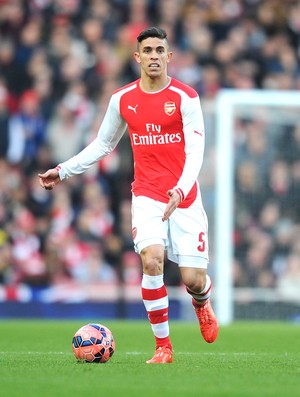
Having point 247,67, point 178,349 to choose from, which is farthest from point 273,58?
point 178,349

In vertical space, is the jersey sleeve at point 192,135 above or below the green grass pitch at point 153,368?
above

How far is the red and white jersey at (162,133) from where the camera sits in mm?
8438

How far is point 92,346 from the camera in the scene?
26.8 ft

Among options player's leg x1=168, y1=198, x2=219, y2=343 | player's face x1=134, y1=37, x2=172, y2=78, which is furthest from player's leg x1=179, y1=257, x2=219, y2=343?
player's face x1=134, y1=37, x2=172, y2=78

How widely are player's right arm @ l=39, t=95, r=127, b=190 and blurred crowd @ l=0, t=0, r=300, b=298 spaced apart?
701 cm

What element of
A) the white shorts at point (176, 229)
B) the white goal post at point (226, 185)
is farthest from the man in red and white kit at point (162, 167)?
the white goal post at point (226, 185)

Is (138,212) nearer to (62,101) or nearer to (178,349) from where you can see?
(178,349)

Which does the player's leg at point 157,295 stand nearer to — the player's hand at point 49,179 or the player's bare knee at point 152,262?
the player's bare knee at point 152,262

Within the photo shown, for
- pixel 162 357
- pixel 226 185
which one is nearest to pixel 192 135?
pixel 162 357

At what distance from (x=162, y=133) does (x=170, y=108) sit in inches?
7.9

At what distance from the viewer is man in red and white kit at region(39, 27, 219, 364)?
832 cm

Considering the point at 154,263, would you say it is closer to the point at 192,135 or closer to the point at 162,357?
the point at 162,357

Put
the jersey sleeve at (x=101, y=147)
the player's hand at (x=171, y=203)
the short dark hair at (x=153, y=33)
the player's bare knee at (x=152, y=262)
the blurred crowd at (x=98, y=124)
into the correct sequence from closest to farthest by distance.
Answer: the player's hand at (x=171, y=203)
the player's bare knee at (x=152, y=262)
the short dark hair at (x=153, y=33)
the jersey sleeve at (x=101, y=147)
the blurred crowd at (x=98, y=124)

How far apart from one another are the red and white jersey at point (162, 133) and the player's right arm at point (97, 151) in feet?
0.34
